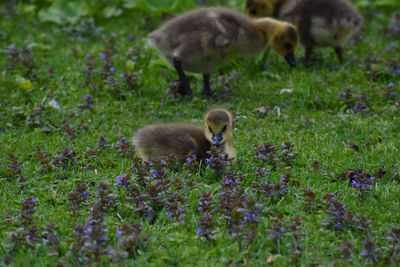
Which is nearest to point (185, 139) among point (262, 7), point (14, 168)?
point (14, 168)

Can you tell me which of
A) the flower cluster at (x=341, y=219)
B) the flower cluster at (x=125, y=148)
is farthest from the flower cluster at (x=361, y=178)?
the flower cluster at (x=125, y=148)

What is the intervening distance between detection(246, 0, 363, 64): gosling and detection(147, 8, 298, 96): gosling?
0.74 meters

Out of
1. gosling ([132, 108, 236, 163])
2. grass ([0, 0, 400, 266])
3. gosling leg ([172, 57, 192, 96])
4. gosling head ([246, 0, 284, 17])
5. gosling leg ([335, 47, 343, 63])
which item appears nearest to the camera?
grass ([0, 0, 400, 266])

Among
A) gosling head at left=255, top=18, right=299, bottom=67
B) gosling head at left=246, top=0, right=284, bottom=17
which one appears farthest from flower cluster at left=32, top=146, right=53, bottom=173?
gosling head at left=246, top=0, right=284, bottom=17

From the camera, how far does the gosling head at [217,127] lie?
410cm

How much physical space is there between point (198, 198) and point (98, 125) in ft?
5.91

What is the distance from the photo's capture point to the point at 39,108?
514cm

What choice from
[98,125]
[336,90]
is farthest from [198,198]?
[336,90]

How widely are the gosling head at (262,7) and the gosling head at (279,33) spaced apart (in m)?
0.80

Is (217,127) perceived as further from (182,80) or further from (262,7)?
(262,7)

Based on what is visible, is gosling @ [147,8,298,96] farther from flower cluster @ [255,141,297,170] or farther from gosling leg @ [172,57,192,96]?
flower cluster @ [255,141,297,170]

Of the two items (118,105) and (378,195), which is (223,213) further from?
(118,105)

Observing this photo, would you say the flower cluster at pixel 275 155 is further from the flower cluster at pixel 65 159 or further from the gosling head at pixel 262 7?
the gosling head at pixel 262 7

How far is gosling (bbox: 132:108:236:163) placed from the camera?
414 centimetres
